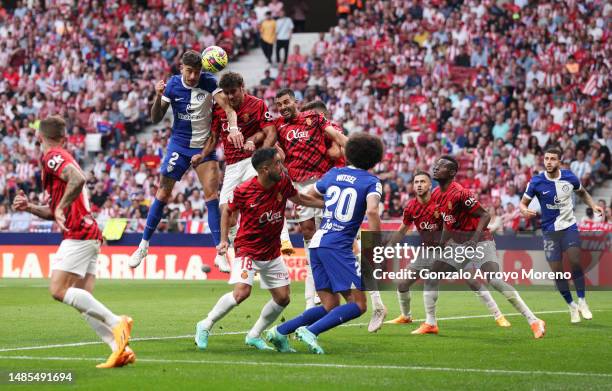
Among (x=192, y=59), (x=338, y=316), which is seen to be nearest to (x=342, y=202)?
(x=338, y=316)

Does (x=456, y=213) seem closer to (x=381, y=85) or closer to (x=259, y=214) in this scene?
(x=259, y=214)

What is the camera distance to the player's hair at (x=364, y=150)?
1120 centimetres

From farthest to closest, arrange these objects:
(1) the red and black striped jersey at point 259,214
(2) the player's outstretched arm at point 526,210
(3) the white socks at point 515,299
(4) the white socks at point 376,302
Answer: (2) the player's outstretched arm at point 526,210 → (3) the white socks at point 515,299 → (4) the white socks at point 376,302 → (1) the red and black striped jersey at point 259,214

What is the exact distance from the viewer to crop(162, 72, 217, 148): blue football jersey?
15492 millimetres

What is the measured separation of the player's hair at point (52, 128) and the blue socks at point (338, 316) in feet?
10.5

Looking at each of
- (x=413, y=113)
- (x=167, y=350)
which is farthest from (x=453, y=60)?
(x=167, y=350)

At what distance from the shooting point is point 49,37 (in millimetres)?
40656

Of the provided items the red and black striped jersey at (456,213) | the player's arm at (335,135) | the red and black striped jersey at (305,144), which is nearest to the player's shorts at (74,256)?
the player's arm at (335,135)

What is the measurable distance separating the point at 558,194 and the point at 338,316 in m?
7.02

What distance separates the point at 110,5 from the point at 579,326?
29.4 metres

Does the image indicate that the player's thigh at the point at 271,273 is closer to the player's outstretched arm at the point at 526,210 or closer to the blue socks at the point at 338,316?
the blue socks at the point at 338,316

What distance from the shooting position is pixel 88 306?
10.3m

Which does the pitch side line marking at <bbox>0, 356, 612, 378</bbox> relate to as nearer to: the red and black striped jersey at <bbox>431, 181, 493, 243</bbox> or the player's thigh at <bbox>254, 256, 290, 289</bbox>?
the player's thigh at <bbox>254, 256, 290, 289</bbox>

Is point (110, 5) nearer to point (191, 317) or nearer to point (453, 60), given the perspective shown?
point (453, 60)
